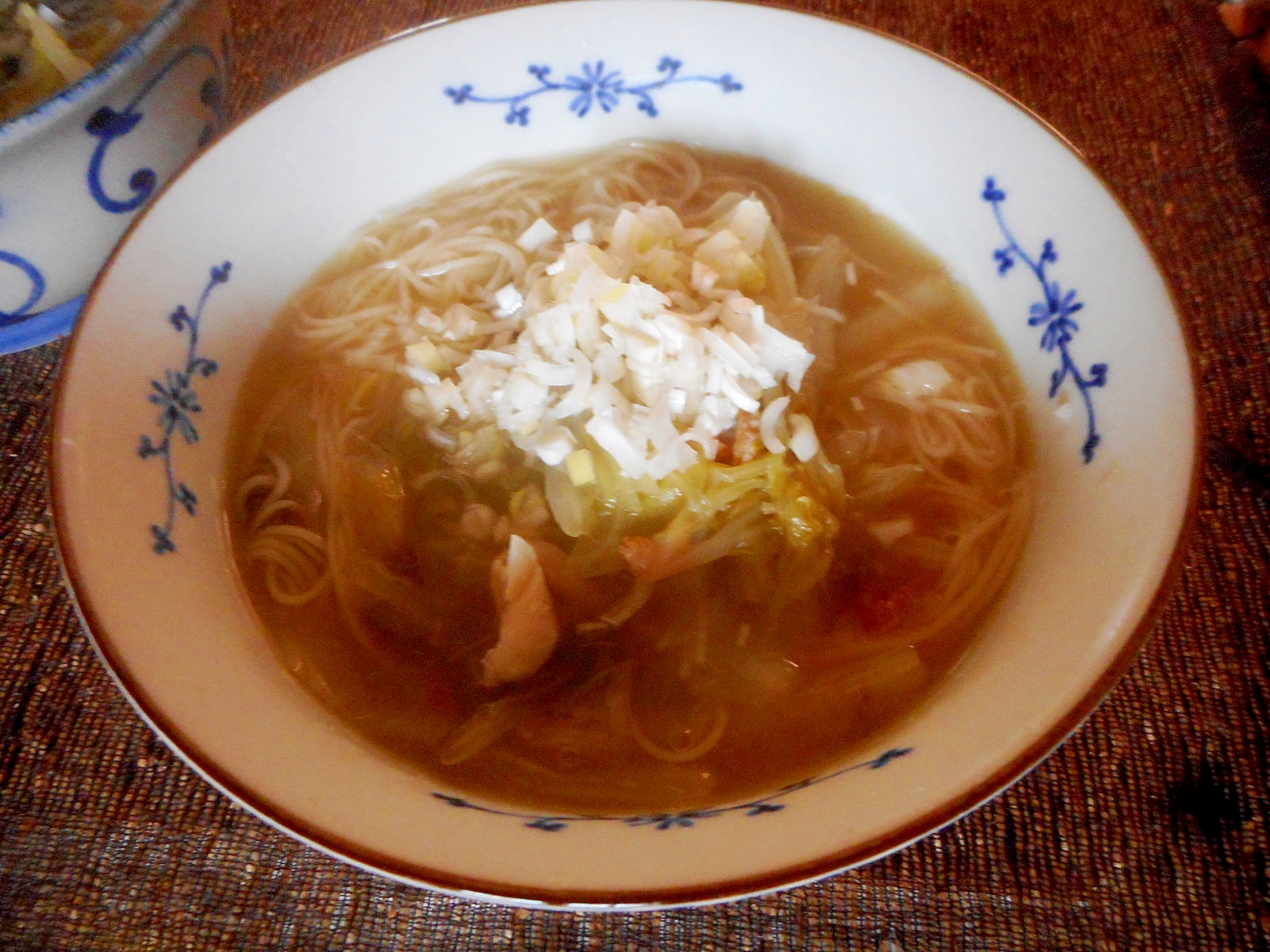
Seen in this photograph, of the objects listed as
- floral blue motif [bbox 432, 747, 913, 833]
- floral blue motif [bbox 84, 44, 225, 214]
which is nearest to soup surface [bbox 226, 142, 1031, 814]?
floral blue motif [bbox 432, 747, 913, 833]

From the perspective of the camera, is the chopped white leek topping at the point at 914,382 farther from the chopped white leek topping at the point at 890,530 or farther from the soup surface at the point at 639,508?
the chopped white leek topping at the point at 890,530

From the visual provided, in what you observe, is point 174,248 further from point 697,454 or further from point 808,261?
point 808,261

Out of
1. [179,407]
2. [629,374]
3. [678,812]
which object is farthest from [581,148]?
[678,812]

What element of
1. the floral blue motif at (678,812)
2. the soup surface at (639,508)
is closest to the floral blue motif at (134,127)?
the soup surface at (639,508)

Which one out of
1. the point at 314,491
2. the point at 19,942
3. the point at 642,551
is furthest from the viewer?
the point at 314,491

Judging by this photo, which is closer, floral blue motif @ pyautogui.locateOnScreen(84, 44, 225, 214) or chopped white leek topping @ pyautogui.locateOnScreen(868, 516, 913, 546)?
floral blue motif @ pyautogui.locateOnScreen(84, 44, 225, 214)

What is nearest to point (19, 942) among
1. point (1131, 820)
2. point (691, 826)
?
point (691, 826)

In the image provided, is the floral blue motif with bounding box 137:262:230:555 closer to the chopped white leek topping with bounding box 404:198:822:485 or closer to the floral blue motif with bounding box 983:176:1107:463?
the chopped white leek topping with bounding box 404:198:822:485
